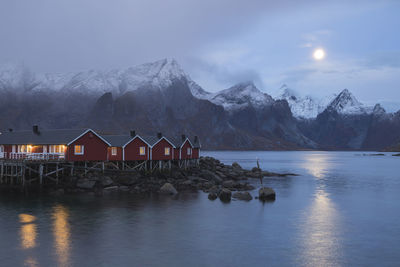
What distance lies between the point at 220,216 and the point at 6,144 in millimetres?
41324

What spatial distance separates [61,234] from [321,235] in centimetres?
2210

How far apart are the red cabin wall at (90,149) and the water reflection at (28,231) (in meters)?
20.7

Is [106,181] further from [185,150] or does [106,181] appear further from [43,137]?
[185,150]

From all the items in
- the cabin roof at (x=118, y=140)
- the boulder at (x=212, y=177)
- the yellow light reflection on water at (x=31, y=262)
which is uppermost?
the cabin roof at (x=118, y=140)

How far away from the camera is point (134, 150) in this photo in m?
70.1

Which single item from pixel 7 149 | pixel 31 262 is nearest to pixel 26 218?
pixel 31 262

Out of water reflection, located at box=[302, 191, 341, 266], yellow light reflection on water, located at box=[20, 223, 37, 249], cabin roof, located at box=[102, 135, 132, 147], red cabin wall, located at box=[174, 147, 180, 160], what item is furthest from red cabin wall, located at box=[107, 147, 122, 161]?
water reflection, located at box=[302, 191, 341, 266]

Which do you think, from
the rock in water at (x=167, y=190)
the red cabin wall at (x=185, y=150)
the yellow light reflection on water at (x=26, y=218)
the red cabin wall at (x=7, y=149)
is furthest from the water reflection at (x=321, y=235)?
the red cabin wall at (x=7, y=149)

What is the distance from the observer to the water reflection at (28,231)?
3016cm

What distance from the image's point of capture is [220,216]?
42.8 metres

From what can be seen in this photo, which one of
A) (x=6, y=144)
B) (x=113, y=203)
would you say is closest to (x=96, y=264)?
(x=113, y=203)

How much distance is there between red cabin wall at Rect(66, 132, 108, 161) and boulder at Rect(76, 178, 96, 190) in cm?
484

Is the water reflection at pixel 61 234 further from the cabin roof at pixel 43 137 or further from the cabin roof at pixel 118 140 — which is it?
the cabin roof at pixel 118 140

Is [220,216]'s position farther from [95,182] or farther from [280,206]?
[95,182]
